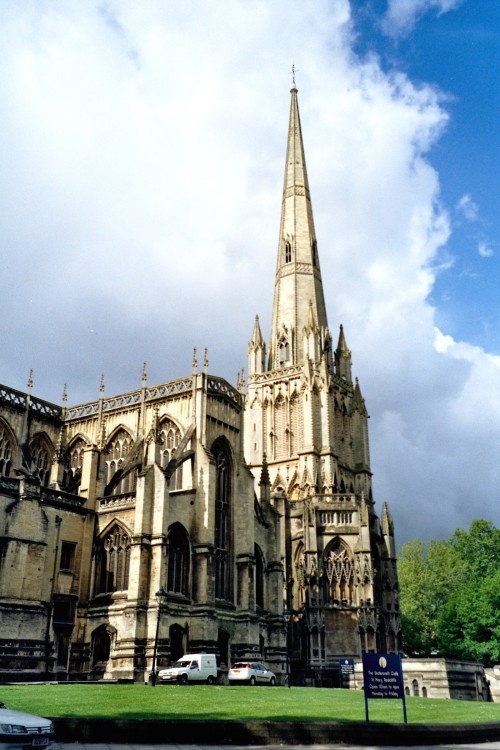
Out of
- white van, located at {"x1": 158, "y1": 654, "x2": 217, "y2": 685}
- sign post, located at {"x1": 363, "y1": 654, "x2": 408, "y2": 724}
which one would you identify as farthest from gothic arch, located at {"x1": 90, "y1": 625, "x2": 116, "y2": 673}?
sign post, located at {"x1": 363, "y1": 654, "x2": 408, "y2": 724}

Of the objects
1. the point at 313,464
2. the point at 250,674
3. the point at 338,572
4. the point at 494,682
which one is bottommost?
the point at 494,682

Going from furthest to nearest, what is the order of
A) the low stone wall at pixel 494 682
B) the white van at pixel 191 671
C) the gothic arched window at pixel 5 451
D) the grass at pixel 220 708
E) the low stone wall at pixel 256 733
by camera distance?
the low stone wall at pixel 494 682 < the gothic arched window at pixel 5 451 < the white van at pixel 191 671 < the grass at pixel 220 708 < the low stone wall at pixel 256 733

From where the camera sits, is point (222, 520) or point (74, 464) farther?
point (74, 464)

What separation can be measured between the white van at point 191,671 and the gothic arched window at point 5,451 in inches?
670

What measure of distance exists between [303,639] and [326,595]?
3519 mm

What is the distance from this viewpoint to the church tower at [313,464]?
5191 centimetres

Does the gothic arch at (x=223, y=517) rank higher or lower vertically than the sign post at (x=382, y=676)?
higher

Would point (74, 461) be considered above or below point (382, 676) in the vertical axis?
above

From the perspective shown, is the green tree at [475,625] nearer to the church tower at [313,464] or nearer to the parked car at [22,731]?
the church tower at [313,464]

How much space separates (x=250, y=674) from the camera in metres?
Result: 35.4

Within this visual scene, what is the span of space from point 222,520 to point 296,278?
127 ft

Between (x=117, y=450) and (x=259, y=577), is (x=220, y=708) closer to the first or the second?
(x=259, y=577)

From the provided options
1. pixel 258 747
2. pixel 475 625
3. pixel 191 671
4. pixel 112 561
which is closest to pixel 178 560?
pixel 112 561

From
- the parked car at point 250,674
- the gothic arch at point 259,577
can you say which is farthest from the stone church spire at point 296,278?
the parked car at point 250,674
